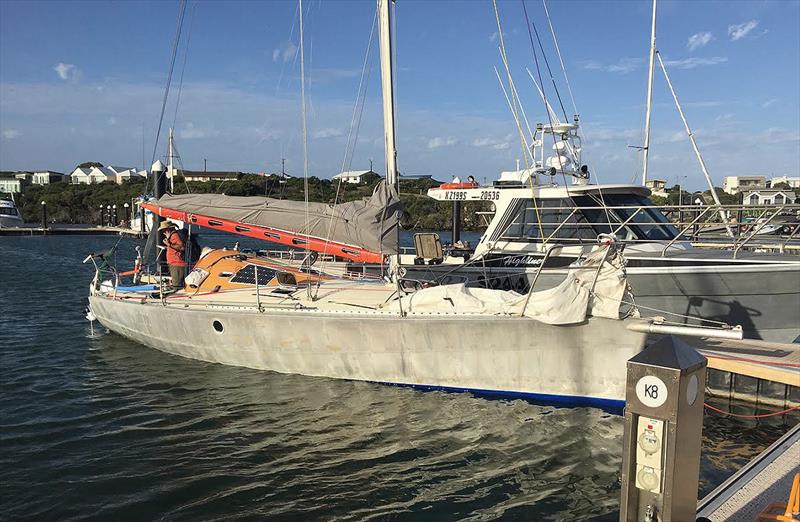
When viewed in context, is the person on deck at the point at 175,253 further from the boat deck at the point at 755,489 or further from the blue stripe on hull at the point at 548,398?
the boat deck at the point at 755,489

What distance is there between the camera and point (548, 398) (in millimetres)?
9547

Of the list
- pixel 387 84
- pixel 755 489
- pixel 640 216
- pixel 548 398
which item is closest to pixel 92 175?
pixel 387 84

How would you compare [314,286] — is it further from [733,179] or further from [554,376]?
[733,179]

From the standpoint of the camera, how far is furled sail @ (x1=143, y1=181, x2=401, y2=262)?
1110cm

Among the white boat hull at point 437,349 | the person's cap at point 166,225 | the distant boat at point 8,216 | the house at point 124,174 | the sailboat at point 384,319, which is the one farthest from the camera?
the house at point 124,174

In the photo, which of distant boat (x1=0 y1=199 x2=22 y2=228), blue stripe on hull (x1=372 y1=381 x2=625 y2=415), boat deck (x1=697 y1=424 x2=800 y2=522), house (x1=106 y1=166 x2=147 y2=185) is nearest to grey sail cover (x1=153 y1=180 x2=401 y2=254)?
blue stripe on hull (x1=372 y1=381 x2=625 y2=415)

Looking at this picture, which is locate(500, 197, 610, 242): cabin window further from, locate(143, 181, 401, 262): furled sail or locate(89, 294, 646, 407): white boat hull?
locate(89, 294, 646, 407): white boat hull

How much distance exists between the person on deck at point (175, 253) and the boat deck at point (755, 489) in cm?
1087

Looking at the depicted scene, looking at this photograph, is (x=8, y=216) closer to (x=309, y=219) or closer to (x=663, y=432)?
(x=309, y=219)

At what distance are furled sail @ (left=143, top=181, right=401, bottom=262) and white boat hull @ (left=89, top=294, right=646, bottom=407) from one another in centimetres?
160

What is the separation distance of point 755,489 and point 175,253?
11186mm

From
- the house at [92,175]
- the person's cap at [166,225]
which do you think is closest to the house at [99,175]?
the house at [92,175]

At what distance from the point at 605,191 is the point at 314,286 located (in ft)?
20.7

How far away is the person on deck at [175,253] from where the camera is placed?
13.0 metres
